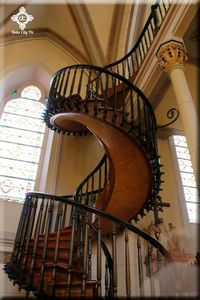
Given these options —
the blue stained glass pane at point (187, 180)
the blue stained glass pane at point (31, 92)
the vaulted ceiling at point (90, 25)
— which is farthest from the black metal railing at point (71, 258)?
the vaulted ceiling at point (90, 25)

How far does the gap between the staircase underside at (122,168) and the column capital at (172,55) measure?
95cm

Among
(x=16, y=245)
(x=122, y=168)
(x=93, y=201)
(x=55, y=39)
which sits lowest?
(x=16, y=245)

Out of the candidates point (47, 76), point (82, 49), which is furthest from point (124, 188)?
point (82, 49)

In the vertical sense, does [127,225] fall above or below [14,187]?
below

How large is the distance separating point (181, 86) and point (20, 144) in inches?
144

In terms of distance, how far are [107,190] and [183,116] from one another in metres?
1.63

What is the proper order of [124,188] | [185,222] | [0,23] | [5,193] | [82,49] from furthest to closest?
[82,49]
[0,23]
[5,193]
[185,222]
[124,188]

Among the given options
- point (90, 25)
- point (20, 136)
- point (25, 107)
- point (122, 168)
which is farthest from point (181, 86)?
point (90, 25)

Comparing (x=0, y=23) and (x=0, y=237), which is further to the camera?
(x=0, y=23)

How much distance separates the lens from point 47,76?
7.04m

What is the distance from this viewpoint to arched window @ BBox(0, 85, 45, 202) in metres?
5.23

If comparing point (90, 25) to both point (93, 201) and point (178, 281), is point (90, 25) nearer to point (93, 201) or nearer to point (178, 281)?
point (93, 201)

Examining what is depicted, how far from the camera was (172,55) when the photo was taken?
3.35 m

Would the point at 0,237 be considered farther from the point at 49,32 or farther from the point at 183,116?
the point at 49,32
